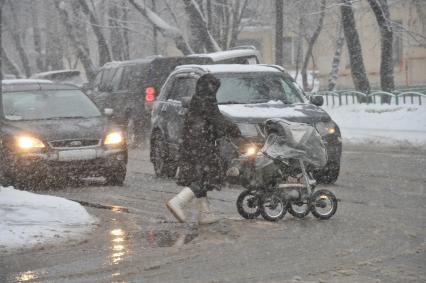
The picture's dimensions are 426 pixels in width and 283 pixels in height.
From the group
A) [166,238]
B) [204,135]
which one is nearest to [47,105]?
[204,135]

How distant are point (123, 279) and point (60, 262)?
40.7 inches

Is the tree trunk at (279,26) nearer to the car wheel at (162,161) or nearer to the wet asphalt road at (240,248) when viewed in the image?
the car wheel at (162,161)

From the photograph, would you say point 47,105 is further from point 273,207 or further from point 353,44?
point 353,44

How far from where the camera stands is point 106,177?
1379 centimetres

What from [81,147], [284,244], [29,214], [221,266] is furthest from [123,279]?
[81,147]

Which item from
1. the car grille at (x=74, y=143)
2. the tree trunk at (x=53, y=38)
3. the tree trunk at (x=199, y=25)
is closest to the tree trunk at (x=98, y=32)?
the tree trunk at (x=199, y=25)

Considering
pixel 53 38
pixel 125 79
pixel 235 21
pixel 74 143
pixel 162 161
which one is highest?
pixel 53 38

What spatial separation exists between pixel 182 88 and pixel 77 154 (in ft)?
8.33

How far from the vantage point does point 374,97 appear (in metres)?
24.3

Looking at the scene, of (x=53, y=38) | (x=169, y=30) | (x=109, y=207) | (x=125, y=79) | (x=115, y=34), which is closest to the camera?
(x=109, y=207)

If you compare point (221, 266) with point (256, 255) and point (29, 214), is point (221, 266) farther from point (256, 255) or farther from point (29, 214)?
point (29, 214)

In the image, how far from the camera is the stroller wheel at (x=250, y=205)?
32.1 ft

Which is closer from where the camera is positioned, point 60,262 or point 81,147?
point 60,262

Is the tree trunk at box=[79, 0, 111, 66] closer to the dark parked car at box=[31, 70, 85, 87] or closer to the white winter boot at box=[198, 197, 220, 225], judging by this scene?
the dark parked car at box=[31, 70, 85, 87]
